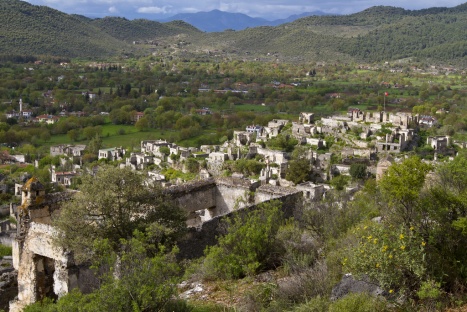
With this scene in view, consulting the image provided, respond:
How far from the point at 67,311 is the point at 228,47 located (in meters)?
168

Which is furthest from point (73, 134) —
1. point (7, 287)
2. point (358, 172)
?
point (7, 287)

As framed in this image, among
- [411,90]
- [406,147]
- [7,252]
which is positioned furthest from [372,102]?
[7,252]

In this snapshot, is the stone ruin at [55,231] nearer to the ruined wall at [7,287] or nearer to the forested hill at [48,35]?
the ruined wall at [7,287]

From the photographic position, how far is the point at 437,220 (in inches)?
266

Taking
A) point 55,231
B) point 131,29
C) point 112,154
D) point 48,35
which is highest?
point 131,29

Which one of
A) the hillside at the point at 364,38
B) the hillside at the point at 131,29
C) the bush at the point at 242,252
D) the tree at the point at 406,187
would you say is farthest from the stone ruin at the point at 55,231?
the hillside at the point at 131,29

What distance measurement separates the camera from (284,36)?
16500cm

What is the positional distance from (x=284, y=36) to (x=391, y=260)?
164m

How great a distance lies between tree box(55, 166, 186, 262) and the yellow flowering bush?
12.1 feet

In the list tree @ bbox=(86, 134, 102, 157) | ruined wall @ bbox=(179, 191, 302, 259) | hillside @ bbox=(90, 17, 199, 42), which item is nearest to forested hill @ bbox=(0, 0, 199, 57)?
hillside @ bbox=(90, 17, 199, 42)

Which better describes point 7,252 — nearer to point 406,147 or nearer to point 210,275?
point 210,275

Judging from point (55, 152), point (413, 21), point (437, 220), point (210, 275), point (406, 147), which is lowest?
point (55, 152)

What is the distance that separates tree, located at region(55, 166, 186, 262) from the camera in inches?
341

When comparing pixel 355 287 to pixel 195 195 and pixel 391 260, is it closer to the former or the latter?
pixel 391 260
